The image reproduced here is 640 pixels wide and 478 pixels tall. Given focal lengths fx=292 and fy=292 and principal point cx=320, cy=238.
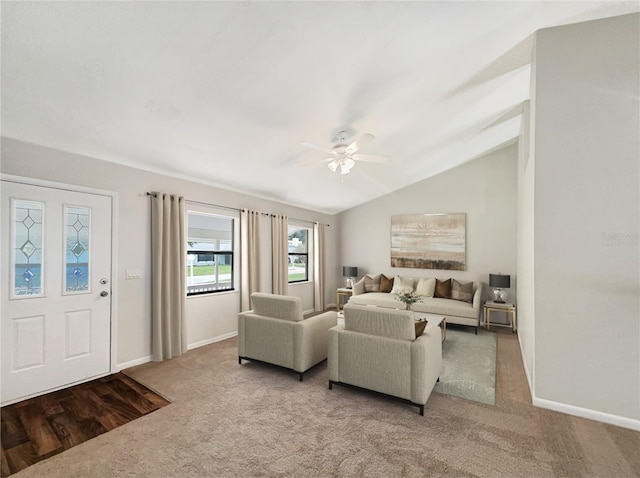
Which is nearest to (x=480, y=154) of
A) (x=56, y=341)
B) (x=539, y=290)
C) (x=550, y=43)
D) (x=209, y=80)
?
(x=550, y=43)

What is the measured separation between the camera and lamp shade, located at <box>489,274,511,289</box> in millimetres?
5152

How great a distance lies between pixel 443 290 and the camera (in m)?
5.70

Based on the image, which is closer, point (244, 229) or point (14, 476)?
point (14, 476)

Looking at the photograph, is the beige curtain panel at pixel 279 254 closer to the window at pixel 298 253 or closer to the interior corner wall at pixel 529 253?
the window at pixel 298 253

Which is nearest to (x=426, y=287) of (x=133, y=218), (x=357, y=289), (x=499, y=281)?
(x=499, y=281)

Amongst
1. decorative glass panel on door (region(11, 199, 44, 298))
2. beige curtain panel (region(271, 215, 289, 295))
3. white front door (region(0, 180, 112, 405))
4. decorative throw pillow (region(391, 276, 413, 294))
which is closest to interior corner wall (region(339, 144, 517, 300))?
decorative throw pillow (region(391, 276, 413, 294))

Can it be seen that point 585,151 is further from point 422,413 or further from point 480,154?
point 480,154

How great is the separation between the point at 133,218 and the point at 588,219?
472cm

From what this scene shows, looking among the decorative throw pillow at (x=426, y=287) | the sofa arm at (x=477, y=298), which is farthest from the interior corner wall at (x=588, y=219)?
the decorative throw pillow at (x=426, y=287)

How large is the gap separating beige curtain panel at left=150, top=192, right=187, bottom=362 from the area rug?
Answer: 3256 mm

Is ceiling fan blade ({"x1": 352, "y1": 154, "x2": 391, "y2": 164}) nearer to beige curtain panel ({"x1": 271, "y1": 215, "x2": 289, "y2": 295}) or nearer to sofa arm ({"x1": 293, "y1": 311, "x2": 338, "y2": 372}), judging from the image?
sofa arm ({"x1": 293, "y1": 311, "x2": 338, "y2": 372})

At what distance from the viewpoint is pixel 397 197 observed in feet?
22.2

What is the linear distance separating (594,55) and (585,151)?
0.83 meters

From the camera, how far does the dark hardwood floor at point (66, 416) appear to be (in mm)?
2090
